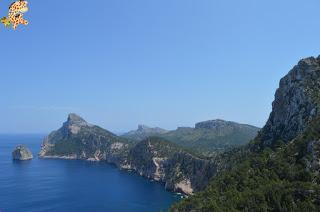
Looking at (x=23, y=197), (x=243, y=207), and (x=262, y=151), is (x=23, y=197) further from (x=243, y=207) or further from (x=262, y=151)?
(x=243, y=207)

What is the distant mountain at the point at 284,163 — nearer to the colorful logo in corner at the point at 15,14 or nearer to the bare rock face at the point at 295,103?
the bare rock face at the point at 295,103

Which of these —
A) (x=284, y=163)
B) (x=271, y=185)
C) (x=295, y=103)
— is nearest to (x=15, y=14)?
(x=271, y=185)

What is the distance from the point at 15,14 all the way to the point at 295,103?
118 m

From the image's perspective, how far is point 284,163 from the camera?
323 feet

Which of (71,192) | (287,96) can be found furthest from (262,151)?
(71,192)

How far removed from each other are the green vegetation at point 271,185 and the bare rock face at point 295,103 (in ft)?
19.1

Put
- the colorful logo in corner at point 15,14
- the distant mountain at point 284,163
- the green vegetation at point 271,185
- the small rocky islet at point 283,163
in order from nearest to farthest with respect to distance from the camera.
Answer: the colorful logo in corner at point 15,14
the green vegetation at point 271,185
the distant mountain at point 284,163
the small rocky islet at point 283,163

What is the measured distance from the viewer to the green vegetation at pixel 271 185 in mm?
81312

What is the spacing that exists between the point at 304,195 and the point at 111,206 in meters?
93.3

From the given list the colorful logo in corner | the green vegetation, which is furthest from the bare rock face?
the colorful logo in corner

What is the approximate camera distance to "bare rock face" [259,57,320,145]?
4525 inches

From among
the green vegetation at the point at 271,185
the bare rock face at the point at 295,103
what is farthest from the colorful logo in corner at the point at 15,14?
the bare rock face at the point at 295,103

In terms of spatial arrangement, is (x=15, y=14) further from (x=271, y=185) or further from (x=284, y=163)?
(x=284, y=163)

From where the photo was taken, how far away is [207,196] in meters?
109
